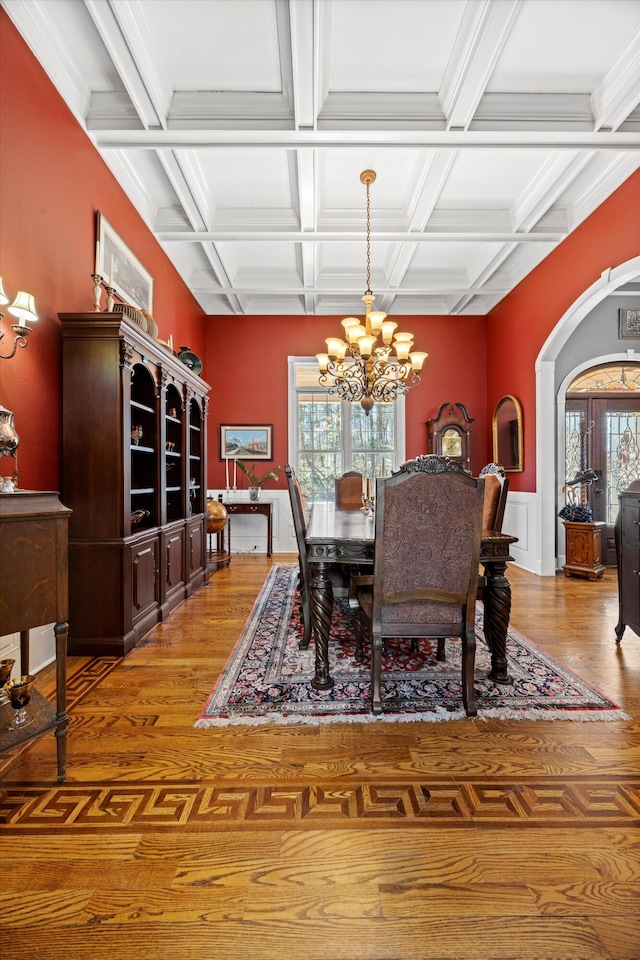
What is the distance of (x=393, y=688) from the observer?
2389 millimetres

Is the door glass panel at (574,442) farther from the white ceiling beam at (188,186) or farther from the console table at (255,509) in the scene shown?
the white ceiling beam at (188,186)

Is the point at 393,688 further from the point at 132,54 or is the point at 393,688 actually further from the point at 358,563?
the point at 132,54

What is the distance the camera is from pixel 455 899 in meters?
1.21

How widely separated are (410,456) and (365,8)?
Result: 16.7 feet

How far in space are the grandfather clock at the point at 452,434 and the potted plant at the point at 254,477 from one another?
2.29 meters

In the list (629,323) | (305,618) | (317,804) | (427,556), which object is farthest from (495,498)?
(629,323)

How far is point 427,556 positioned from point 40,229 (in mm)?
2786

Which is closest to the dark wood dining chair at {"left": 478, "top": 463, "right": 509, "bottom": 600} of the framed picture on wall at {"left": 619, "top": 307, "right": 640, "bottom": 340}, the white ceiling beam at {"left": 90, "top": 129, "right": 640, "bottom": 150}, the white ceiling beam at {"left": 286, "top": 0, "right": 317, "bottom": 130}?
the white ceiling beam at {"left": 90, "top": 129, "right": 640, "bottom": 150}

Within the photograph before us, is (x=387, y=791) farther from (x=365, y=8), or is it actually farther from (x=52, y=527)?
(x=365, y=8)

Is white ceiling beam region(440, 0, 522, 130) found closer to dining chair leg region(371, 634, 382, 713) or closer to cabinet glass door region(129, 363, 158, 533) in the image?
cabinet glass door region(129, 363, 158, 533)

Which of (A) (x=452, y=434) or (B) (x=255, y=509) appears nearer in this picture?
(B) (x=255, y=509)

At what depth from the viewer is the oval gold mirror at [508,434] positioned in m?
5.69

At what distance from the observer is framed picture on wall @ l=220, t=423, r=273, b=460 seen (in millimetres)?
6859

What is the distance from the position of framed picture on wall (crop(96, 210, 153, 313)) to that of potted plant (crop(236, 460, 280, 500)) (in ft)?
8.73
